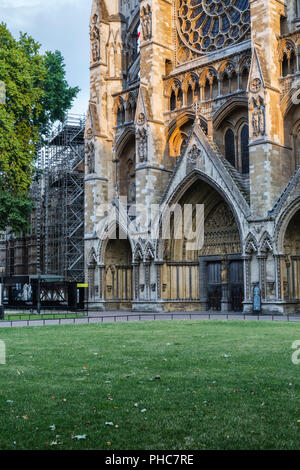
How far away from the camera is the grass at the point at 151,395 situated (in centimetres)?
653

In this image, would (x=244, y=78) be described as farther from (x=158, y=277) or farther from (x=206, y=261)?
(x=158, y=277)

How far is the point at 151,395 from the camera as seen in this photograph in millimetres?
8711

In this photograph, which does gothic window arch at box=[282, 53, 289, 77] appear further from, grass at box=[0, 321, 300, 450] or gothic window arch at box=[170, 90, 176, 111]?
grass at box=[0, 321, 300, 450]

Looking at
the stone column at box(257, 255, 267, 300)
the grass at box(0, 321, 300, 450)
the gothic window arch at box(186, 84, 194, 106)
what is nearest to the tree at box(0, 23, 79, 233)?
the gothic window arch at box(186, 84, 194, 106)

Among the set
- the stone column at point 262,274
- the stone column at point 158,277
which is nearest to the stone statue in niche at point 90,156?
the stone column at point 158,277

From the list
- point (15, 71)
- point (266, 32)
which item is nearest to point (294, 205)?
point (266, 32)

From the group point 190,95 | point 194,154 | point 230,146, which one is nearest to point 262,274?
point 194,154

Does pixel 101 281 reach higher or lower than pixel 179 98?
lower

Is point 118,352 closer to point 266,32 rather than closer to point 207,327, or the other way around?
point 207,327

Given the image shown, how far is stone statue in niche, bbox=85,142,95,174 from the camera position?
127ft

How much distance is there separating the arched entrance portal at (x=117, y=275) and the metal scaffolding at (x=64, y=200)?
5.11m

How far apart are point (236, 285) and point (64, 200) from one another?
1769cm

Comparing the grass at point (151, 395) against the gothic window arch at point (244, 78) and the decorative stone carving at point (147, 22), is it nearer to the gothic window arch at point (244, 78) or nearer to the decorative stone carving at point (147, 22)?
the gothic window arch at point (244, 78)

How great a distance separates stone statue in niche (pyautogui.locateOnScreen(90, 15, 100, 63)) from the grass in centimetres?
2914
